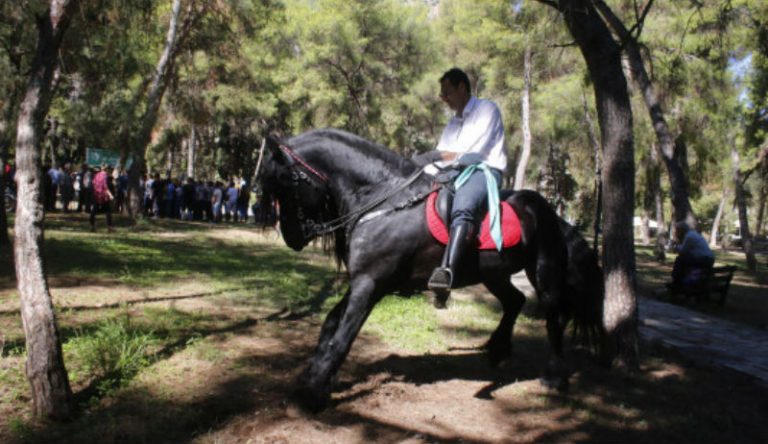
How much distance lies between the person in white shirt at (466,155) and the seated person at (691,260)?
7341 mm

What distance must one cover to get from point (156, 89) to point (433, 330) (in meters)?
13.8

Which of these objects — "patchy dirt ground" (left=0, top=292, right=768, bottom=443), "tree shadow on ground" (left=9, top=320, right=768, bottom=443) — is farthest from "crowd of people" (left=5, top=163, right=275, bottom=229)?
"tree shadow on ground" (left=9, top=320, right=768, bottom=443)

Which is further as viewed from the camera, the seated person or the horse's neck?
the seated person

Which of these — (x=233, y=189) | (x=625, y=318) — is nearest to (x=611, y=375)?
(x=625, y=318)

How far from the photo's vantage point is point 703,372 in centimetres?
571

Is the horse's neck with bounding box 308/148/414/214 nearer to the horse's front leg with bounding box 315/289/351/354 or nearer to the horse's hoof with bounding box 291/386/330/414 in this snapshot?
the horse's front leg with bounding box 315/289/351/354

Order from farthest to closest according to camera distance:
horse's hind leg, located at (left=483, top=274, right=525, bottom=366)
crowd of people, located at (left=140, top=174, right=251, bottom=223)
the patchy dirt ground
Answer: crowd of people, located at (left=140, top=174, right=251, bottom=223)
horse's hind leg, located at (left=483, top=274, right=525, bottom=366)
the patchy dirt ground

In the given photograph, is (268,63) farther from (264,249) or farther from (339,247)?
(339,247)

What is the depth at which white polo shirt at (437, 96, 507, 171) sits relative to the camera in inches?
187

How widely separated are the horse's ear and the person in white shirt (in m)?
1.38

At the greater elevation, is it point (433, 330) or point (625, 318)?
point (625, 318)

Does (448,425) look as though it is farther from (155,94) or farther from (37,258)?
(155,94)

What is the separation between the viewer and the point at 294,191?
4477 mm

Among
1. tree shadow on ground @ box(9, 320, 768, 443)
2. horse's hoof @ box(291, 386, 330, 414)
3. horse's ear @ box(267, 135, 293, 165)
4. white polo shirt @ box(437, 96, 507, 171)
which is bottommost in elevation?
tree shadow on ground @ box(9, 320, 768, 443)
